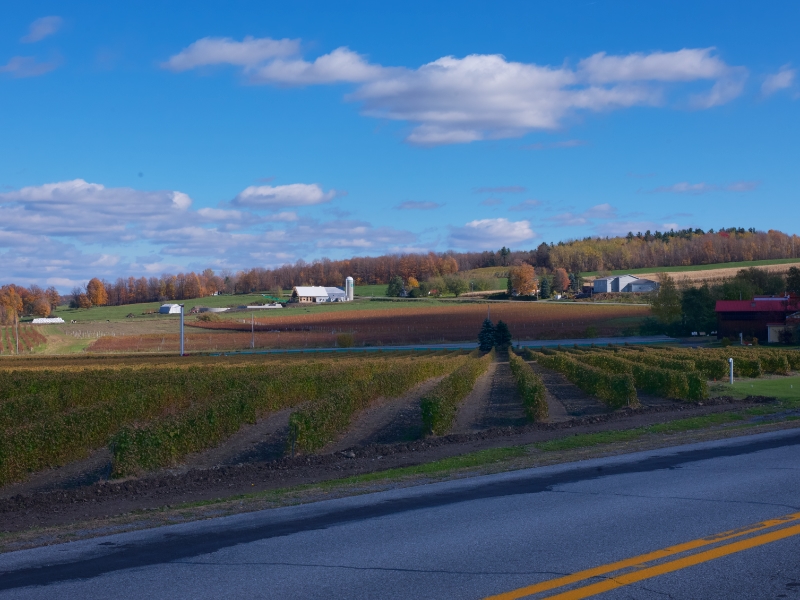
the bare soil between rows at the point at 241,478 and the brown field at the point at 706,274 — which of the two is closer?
the bare soil between rows at the point at 241,478

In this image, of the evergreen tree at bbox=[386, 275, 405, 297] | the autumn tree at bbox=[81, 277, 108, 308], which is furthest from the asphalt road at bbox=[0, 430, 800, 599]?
the autumn tree at bbox=[81, 277, 108, 308]

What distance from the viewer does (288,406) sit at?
2547 cm

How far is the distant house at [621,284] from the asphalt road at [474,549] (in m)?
124

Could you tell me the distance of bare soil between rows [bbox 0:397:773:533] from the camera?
10766mm

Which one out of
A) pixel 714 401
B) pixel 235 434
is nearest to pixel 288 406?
pixel 235 434

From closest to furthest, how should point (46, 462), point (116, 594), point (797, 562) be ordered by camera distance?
point (116, 594) → point (797, 562) → point (46, 462)

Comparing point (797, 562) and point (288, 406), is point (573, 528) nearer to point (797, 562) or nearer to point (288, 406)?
point (797, 562)

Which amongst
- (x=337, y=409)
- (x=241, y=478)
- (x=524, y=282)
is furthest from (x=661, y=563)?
(x=524, y=282)

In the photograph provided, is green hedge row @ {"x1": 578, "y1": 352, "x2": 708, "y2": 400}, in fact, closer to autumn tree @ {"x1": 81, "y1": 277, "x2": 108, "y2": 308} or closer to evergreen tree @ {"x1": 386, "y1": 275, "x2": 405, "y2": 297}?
evergreen tree @ {"x1": 386, "y1": 275, "x2": 405, "y2": 297}

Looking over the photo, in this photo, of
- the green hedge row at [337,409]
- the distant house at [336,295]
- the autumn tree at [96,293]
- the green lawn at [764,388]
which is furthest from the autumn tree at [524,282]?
the green hedge row at [337,409]

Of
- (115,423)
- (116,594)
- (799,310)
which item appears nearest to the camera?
(116,594)

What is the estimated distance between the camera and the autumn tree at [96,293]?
149 m

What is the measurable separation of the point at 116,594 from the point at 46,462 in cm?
1195

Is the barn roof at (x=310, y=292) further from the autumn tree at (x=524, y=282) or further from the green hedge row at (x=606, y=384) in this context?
the green hedge row at (x=606, y=384)
